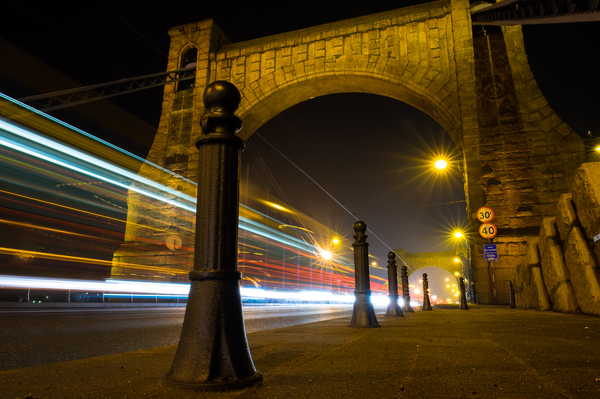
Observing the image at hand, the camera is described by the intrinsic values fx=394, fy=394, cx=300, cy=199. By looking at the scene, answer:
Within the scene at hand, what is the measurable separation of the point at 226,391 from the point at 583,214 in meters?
6.54

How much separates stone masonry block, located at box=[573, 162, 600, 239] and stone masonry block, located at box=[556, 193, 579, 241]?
0.98 ft

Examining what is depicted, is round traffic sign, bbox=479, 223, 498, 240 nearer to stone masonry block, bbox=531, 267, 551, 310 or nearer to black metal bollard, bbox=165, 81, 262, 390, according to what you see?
stone masonry block, bbox=531, 267, 551, 310

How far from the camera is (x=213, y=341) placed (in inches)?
62.9

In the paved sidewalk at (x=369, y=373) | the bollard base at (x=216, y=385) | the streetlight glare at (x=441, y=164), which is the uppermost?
the streetlight glare at (x=441, y=164)

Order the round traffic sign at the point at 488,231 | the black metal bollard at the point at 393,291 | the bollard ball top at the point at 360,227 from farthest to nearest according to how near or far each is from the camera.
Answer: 1. the round traffic sign at the point at 488,231
2. the black metal bollard at the point at 393,291
3. the bollard ball top at the point at 360,227

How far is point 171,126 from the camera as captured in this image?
16438 mm

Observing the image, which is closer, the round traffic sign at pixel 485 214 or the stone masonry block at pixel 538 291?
the stone masonry block at pixel 538 291

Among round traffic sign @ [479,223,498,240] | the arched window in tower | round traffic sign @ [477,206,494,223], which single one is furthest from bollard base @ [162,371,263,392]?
the arched window in tower

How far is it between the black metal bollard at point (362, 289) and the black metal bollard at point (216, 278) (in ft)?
9.01

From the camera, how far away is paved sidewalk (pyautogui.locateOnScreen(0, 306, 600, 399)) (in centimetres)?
147

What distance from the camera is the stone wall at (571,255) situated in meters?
5.75

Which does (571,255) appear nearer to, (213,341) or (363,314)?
(363,314)

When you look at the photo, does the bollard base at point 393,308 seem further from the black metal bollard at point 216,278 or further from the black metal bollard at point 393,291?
the black metal bollard at point 216,278

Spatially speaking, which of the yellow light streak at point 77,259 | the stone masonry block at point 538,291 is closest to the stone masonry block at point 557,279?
the stone masonry block at point 538,291
